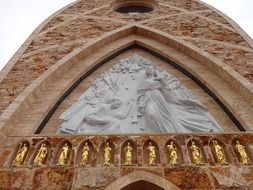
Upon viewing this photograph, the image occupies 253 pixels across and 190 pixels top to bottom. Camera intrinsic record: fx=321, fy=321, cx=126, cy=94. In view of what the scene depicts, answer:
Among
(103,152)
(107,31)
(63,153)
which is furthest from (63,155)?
(107,31)

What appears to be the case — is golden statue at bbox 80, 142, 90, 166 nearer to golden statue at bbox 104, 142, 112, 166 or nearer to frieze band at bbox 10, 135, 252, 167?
frieze band at bbox 10, 135, 252, 167

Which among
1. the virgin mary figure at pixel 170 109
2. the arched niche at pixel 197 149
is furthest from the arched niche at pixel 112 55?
the arched niche at pixel 197 149

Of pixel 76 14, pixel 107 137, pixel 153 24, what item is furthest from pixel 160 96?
pixel 76 14

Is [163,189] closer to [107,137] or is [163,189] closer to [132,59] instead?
[107,137]

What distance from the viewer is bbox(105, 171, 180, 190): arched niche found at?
3291 millimetres

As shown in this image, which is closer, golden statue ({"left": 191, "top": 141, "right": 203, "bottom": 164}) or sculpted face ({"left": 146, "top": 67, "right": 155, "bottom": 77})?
golden statue ({"left": 191, "top": 141, "right": 203, "bottom": 164})

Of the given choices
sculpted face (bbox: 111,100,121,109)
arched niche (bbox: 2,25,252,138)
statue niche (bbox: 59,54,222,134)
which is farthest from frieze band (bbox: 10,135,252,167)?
sculpted face (bbox: 111,100,121,109)

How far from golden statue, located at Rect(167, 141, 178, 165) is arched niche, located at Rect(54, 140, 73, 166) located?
116 centimetres

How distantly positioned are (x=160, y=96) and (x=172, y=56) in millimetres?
1540

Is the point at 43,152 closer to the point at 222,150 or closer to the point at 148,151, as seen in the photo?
the point at 148,151

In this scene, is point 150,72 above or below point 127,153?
above

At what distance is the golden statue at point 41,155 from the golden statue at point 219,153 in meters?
1.98

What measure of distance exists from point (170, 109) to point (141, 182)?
5.30 ft

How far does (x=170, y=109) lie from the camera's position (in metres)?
4.73
